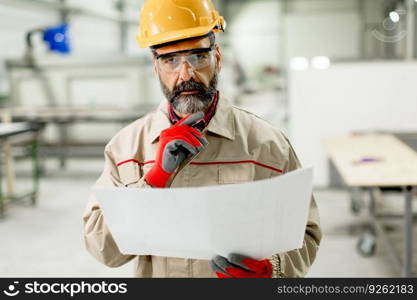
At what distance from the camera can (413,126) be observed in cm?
400

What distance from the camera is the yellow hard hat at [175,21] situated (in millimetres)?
971

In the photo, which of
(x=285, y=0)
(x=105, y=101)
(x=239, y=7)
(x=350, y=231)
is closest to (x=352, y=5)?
(x=285, y=0)

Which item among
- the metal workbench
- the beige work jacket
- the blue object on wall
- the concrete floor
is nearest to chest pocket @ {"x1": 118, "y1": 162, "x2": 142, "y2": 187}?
the beige work jacket

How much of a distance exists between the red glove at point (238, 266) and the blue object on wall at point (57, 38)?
203 inches

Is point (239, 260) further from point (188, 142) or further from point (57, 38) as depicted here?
point (57, 38)

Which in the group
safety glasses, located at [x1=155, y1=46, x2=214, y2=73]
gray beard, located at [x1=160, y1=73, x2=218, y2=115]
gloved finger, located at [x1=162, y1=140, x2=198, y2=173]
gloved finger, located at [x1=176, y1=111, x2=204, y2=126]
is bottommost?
gloved finger, located at [x1=162, y1=140, x2=198, y2=173]

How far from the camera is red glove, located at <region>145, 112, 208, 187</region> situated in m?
0.94

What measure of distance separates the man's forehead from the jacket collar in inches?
5.8

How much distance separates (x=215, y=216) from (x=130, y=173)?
32cm

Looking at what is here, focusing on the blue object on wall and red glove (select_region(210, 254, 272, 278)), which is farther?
the blue object on wall

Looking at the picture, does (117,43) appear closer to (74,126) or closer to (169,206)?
(74,126)

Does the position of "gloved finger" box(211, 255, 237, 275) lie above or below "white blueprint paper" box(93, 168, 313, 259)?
below

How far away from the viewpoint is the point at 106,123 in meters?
5.84

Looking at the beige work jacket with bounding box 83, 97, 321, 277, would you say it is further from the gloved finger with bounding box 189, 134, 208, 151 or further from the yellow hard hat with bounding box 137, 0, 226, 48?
the yellow hard hat with bounding box 137, 0, 226, 48
